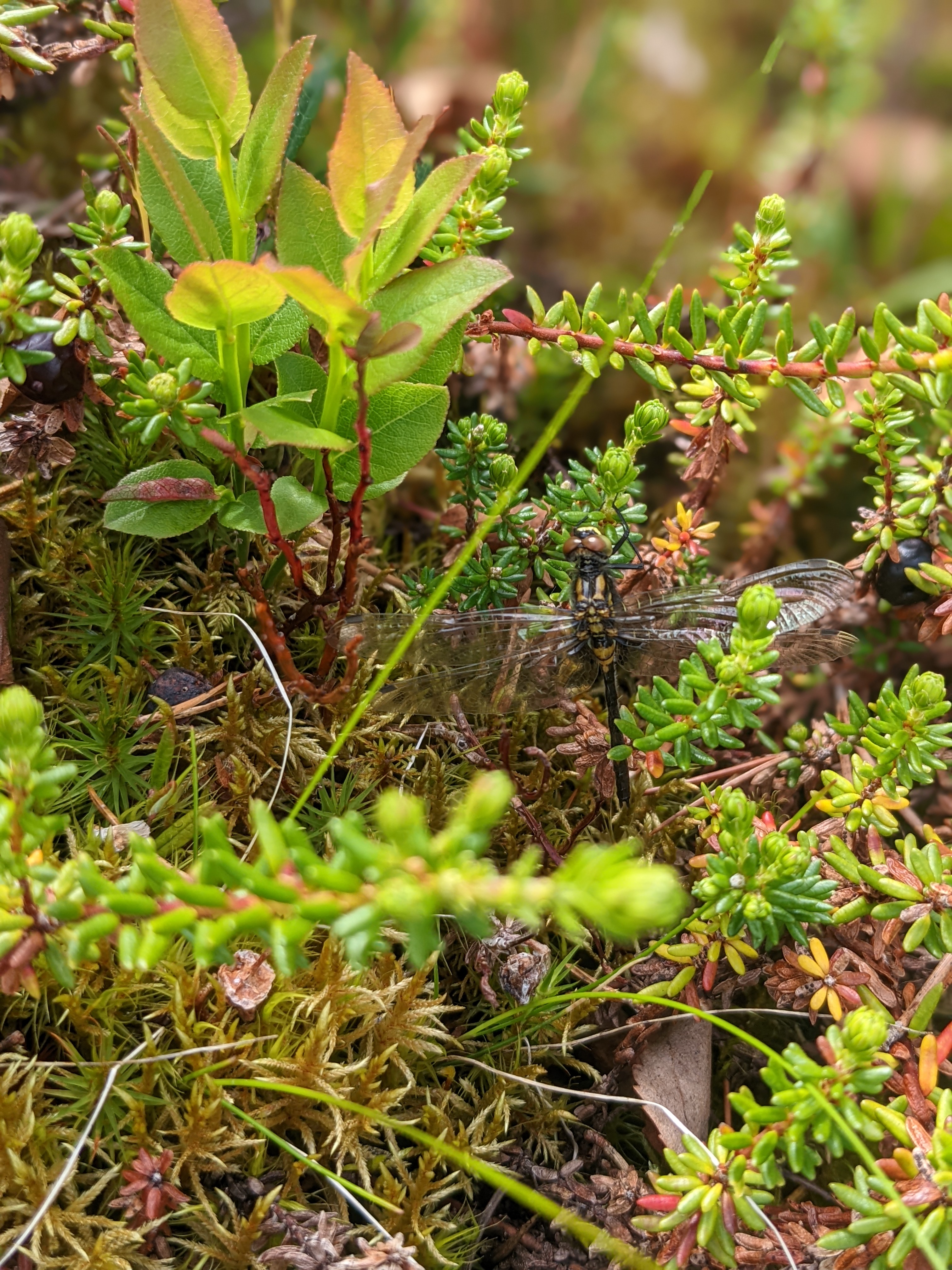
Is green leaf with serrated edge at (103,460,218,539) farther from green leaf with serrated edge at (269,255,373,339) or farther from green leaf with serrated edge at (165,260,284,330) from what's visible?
green leaf with serrated edge at (269,255,373,339)

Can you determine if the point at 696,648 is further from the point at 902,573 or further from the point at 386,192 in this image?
the point at 386,192

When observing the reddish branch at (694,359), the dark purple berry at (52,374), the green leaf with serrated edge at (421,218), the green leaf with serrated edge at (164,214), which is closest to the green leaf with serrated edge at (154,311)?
the green leaf with serrated edge at (164,214)

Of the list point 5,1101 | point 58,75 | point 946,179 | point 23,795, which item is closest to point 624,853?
point 23,795

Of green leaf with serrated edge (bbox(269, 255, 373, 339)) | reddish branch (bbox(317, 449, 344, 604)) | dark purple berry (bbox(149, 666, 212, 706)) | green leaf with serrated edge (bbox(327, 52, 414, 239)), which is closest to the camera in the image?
green leaf with serrated edge (bbox(269, 255, 373, 339))

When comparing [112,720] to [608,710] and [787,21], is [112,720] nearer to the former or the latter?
[608,710]

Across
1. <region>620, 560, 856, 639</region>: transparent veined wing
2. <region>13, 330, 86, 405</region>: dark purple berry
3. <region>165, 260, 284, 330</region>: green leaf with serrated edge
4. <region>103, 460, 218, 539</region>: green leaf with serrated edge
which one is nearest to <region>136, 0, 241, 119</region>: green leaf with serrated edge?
<region>165, 260, 284, 330</region>: green leaf with serrated edge

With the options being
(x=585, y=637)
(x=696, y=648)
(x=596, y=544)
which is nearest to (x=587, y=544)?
(x=596, y=544)
